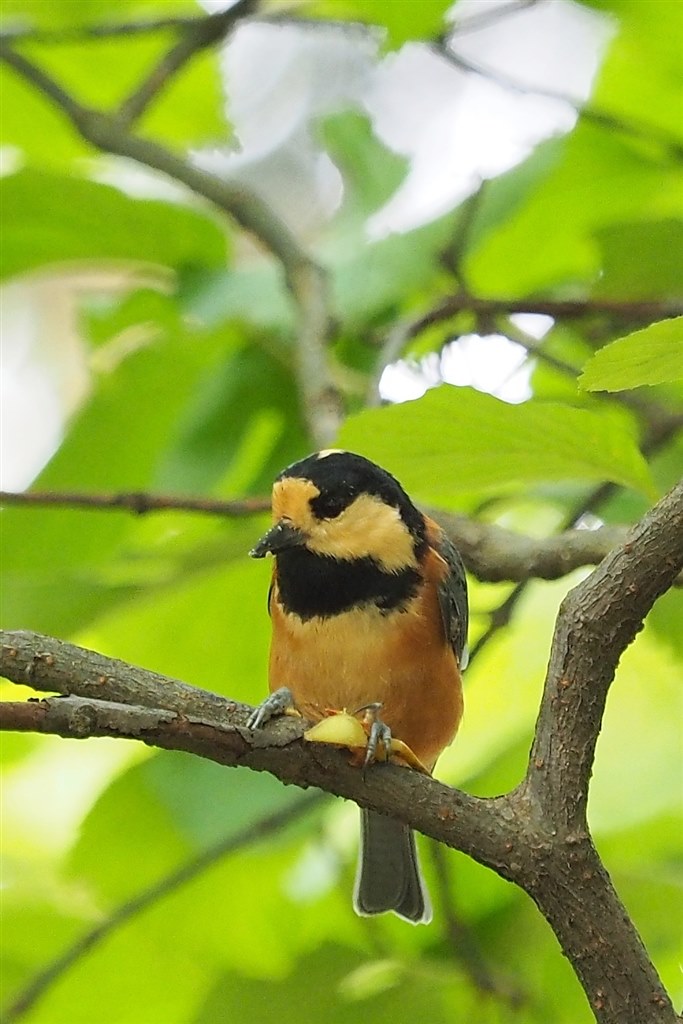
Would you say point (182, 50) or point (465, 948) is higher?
point (182, 50)

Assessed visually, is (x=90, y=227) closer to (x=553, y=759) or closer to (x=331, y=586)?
(x=331, y=586)

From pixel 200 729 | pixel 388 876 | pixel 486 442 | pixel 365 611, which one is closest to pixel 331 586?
pixel 365 611

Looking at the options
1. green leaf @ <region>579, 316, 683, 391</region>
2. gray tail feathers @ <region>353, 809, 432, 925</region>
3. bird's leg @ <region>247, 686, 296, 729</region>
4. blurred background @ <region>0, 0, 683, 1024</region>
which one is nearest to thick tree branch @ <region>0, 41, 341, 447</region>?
blurred background @ <region>0, 0, 683, 1024</region>

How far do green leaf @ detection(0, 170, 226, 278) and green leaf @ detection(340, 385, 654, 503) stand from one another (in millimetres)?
1086

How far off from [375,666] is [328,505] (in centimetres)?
25

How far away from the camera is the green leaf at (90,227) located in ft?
7.30

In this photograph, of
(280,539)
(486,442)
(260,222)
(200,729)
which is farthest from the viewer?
(260,222)

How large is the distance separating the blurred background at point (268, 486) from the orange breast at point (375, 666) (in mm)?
151

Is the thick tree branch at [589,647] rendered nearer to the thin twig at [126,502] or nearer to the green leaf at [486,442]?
the green leaf at [486,442]

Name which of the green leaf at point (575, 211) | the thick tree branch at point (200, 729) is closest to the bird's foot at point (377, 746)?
the thick tree branch at point (200, 729)

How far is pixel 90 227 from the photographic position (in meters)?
2.32

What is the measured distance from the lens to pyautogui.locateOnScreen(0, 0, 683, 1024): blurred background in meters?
1.95

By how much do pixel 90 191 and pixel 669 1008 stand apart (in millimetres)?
1658

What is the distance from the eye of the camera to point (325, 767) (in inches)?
46.8
